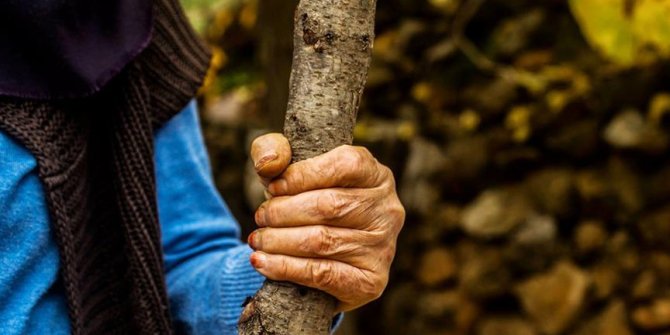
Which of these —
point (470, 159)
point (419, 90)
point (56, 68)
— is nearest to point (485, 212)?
point (470, 159)

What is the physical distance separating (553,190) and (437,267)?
696mm

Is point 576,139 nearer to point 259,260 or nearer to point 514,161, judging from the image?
point 514,161

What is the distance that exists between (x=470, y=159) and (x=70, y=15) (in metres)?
2.53

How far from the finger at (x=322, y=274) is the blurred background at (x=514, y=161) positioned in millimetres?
1677

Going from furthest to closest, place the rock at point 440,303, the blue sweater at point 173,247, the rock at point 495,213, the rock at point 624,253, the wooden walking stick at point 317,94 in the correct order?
1. the rock at point 440,303
2. the rock at point 495,213
3. the rock at point 624,253
4. the blue sweater at point 173,247
5. the wooden walking stick at point 317,94

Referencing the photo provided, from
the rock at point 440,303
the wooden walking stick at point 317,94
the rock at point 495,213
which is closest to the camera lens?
the wooden walking stick at point 317,94

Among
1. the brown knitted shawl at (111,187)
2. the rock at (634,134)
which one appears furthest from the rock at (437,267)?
the brown knitted shawl at (111,187)

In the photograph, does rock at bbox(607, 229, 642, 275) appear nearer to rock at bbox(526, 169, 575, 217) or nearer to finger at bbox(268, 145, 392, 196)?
rock at bbox(526, 169, 575, 217)

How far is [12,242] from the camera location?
981mm

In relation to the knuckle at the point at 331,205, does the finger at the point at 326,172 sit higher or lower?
higher

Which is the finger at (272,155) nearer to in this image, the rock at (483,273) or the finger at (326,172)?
the finger at (326,172)

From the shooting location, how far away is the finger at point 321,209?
0.82m

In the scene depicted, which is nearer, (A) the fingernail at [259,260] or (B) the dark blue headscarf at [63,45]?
(A) the fingernail at [259,260]

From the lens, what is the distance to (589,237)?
304cm
